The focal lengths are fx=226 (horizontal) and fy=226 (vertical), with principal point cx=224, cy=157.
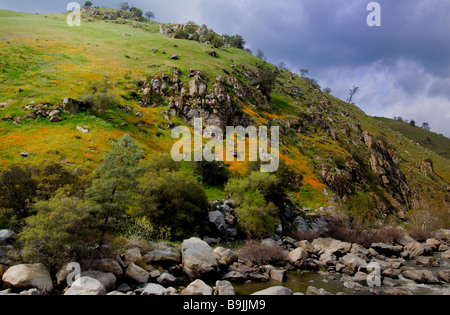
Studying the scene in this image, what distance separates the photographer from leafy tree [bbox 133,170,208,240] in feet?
97.6

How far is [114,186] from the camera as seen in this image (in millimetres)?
20531

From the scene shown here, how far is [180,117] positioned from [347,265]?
52.5m

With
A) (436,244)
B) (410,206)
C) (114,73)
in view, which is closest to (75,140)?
(114,73)

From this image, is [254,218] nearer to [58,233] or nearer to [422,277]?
[422,277]

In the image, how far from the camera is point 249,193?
38562 mm

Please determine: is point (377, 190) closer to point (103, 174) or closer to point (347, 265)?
point (347, 265)

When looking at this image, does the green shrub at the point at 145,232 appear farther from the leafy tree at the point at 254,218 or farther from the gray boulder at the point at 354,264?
the gray boulder at the point at 354,264

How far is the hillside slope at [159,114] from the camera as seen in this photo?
40250 mm

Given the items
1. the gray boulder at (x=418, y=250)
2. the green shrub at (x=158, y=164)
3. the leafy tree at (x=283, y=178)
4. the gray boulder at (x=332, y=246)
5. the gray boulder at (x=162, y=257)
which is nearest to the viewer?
the gray boulder at (x=162, y=257)

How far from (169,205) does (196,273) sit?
12301 millimetres

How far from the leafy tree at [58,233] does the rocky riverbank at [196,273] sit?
899 mm

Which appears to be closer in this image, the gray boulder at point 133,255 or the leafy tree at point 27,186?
the gray boulder at point 133,255

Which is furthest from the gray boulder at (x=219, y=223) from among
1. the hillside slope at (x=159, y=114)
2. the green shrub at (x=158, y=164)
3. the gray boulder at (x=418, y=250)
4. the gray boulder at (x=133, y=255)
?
the gray boulder at (x=418, y=250)

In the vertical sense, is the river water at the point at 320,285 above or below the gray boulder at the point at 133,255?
below
